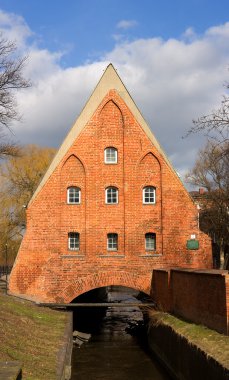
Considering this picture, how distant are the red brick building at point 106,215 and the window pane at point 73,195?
0.05m

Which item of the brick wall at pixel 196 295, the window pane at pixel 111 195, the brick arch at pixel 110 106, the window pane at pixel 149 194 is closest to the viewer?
the brick wall at pixel 196 295

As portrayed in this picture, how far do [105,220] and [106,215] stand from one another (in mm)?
236

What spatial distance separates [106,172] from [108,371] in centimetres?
949

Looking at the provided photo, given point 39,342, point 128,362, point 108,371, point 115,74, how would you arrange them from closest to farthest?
point 39,342
point 108,371
point 128,362
point 115,74

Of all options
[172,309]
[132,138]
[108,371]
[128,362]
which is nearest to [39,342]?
[108,371]

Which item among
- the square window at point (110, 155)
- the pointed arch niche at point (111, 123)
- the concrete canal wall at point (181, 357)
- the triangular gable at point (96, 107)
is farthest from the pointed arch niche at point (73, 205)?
the concrete canal wall at point (181, 357)

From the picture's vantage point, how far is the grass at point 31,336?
1028 centimetres

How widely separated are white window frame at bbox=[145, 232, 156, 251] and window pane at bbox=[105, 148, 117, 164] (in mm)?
3850

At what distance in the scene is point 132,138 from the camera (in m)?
23.3

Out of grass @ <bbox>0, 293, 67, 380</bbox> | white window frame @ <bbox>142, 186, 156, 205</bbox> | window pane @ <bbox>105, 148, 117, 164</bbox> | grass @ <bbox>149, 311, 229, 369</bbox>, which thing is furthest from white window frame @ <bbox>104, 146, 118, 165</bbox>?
grass @ <bbox>149, 311, 229, 369</bbox>

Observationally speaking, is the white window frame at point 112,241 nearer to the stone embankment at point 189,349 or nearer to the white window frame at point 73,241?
the white window frame at point 73,241

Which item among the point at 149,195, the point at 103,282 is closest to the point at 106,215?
the point at 149,195

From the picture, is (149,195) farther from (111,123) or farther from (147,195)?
(111,123)

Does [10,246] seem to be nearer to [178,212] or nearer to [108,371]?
[178,212]
